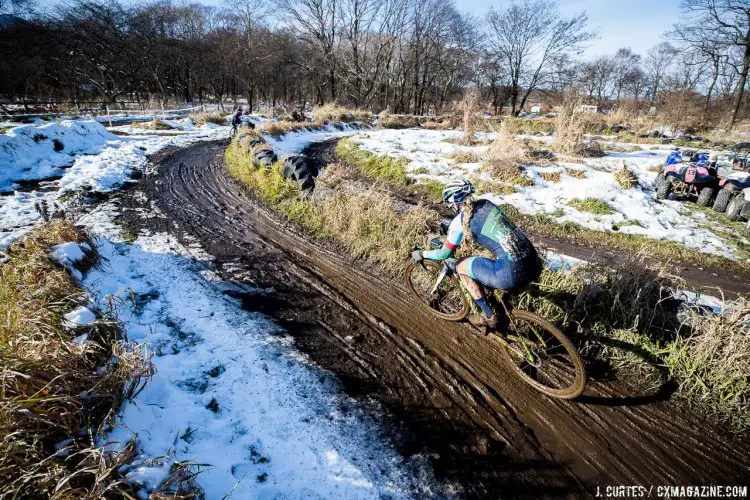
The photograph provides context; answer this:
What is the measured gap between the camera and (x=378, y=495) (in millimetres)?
2529

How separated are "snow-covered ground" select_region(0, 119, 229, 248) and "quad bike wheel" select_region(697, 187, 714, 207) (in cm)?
1522

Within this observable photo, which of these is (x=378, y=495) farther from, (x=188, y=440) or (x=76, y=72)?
(x=76, y=72)

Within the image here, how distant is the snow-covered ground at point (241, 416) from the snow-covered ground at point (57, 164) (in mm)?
3891

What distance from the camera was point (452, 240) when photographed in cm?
378

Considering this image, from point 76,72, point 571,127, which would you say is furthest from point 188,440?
point 76,72

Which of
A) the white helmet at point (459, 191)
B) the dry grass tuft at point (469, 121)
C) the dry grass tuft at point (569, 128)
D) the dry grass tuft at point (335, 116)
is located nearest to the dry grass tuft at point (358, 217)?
the white helmet at point (459, 191)

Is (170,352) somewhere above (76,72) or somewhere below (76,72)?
below

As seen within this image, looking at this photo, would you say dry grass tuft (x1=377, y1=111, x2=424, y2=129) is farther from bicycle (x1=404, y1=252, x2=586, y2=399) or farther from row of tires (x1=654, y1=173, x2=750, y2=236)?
bicycle (x1=404, y1=252, x2=586, y2=399)

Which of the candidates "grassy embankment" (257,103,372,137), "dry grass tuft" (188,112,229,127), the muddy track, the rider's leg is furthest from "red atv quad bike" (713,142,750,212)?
"dry grass tuft" (188,112,229,127)

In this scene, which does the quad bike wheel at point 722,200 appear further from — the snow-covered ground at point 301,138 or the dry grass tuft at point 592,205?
the snow-covered ground at point 301,138

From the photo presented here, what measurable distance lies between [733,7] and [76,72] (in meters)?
56.7

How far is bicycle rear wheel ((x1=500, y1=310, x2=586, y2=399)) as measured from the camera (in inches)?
134

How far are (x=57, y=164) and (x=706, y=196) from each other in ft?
63.6

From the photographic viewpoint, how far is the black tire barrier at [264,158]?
31.0ft
